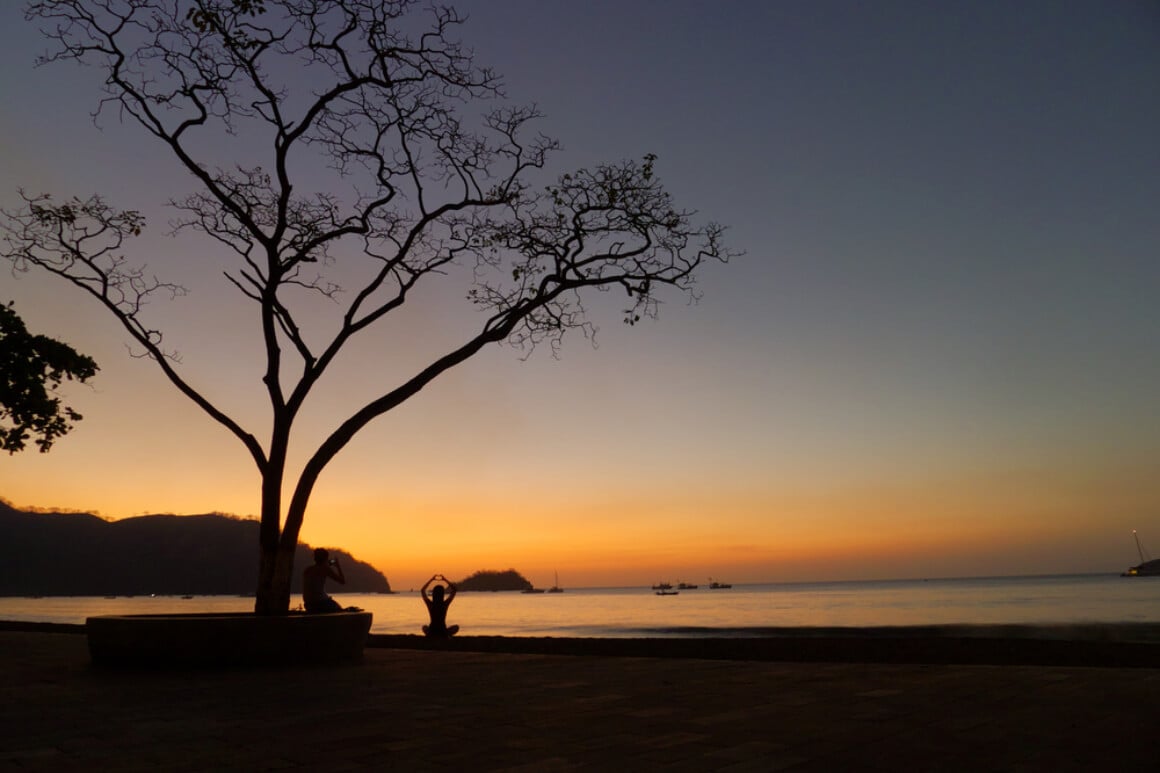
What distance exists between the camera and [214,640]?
330 inches

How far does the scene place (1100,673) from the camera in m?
6.87

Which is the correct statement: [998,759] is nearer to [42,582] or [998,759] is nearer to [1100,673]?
[1100,673]

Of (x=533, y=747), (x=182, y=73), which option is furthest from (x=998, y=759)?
(x=182, y=73)

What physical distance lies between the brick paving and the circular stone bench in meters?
0.33

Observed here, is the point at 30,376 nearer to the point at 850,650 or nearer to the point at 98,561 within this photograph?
the point at 850,650

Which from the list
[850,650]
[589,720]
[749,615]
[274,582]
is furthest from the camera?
[749,615]

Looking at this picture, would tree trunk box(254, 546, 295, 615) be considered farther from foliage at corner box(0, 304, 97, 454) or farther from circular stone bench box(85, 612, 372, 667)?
foliage at corner box(0, 304, 97, 454)

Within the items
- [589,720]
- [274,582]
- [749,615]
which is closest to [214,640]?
[274,582]

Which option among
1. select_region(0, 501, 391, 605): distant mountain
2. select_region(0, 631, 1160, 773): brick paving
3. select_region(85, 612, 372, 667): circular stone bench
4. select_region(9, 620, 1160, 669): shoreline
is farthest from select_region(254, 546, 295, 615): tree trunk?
select_region(0, 501, 391, 605): distant mountain

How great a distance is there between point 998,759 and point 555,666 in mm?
5904

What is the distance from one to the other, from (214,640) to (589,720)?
5.35 m

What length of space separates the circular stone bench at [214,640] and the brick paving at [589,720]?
0.33 metres

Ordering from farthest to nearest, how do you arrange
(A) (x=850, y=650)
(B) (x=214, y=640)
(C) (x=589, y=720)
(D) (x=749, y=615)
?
(D) (x=749, y=615)
(A) (x=850, y=650)
(B) (x=214, y=640)
(C) (x=589, y=720)

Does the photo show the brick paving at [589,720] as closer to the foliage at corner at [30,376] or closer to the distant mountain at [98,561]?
the foliage at corner at [30,376]
